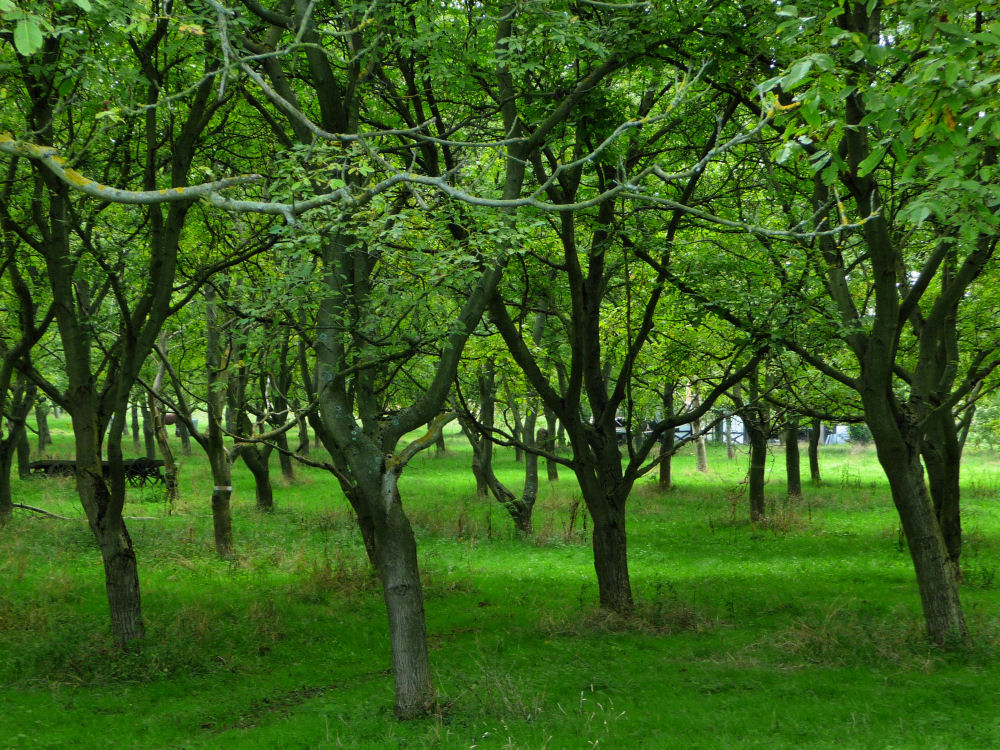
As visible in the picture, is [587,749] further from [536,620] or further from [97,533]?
[97,533]

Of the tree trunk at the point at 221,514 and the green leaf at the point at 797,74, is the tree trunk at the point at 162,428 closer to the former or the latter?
the tree trunk at the point at 221,514

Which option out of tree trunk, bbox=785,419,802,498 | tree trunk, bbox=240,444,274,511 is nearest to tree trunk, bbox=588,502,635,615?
tree trunk, bbox=240,444,274,511

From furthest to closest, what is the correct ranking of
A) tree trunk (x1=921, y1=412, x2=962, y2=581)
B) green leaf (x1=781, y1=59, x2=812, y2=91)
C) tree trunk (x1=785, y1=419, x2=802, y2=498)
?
1. tree trunk (x1=785, y1=419, x2=802, y2=498)
2. tree trunk (x1=921, y1=412, x2=962, y2=581)
3. green leaf (x1=781, y1=59, x2=812, y2=91)

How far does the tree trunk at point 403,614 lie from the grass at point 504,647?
0.99ft

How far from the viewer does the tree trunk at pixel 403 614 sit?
8375 millimetres

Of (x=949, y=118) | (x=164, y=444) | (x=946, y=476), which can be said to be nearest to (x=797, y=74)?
(x=949, y=118)

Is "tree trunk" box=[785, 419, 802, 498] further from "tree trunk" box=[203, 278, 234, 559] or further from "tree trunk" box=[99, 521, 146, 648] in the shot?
"tree trunk" box=[99, 521, 146, 648]

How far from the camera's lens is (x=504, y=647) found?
448 inches

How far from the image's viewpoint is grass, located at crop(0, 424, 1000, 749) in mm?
8172

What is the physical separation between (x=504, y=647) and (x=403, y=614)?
11.3ft

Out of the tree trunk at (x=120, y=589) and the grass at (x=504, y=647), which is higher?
the tree trunk at (x=120, y=589)

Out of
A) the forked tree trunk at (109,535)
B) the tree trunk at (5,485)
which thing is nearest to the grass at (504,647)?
the forked tree trunk at (109,535)

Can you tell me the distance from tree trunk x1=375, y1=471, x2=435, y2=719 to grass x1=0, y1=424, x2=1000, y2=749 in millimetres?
303

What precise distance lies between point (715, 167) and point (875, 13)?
6411 millimetres
